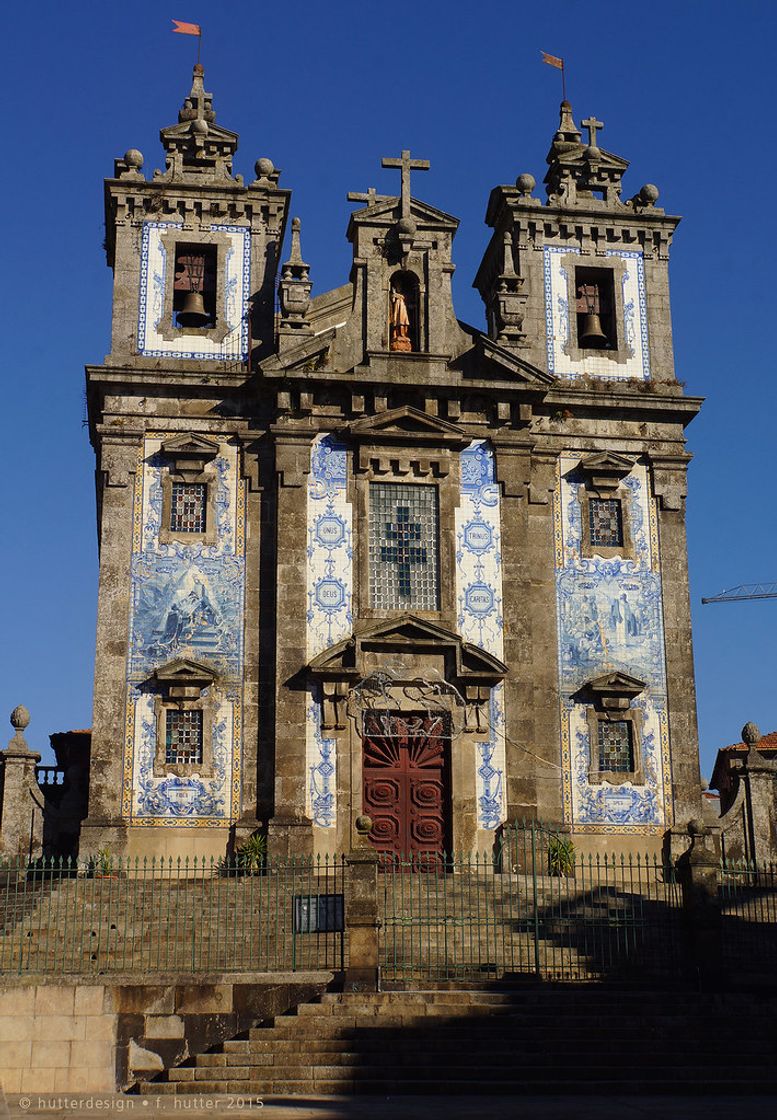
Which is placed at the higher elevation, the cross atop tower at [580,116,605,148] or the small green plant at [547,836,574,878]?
the cross atop tower at [580,116,605,148]

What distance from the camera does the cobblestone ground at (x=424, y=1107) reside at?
15055 millimetres

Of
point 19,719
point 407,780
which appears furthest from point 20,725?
point 407,780

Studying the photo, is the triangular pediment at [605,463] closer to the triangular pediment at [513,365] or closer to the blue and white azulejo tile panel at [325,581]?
the triangular pediment at [513,365]

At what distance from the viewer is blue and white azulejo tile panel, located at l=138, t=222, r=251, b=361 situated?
95.8 feet

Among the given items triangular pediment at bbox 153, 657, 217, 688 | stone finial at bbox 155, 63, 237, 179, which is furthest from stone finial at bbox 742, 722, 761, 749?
stone finial at bbox 155, 63, 237, 179

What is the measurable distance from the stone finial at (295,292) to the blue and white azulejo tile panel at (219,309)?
0.89 meters

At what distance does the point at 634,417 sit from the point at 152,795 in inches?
452

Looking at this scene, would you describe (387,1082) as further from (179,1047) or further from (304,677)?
(304,677)

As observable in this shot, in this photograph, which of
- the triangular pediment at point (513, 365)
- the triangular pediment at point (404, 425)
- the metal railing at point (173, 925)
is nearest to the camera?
the metal railing at point (173, 925)

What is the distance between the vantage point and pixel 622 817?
27297 mm

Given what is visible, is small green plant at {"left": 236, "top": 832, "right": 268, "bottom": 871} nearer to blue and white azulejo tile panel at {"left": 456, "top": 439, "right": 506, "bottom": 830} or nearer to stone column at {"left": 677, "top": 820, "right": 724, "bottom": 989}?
blue and white azulejo tile panel at {"left": 456, "top": 439, "right": 506, "bottom": 830}

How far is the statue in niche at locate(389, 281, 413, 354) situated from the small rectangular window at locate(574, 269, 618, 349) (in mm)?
3492

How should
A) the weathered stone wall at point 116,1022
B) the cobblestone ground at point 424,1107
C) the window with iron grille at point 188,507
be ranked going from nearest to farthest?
the cobblestone ground at point 424,1107
the weathered stone wall at point 116,1022
the window with iron grille at point 188,507

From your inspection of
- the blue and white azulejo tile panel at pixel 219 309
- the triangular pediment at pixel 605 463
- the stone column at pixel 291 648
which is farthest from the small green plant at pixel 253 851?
the triangular pediment at pixel 605 463
